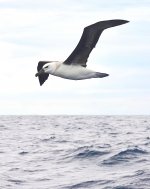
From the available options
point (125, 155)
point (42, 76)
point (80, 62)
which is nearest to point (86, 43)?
point (80, 62)

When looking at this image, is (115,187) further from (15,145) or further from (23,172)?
(15,145)

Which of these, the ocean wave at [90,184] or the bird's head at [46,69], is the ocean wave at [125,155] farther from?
the bird's head at [46,69]

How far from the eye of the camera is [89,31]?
11.2 meters

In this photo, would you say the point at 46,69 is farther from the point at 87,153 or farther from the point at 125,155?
the point at 87,153

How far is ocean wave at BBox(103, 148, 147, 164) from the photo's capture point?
19.2m

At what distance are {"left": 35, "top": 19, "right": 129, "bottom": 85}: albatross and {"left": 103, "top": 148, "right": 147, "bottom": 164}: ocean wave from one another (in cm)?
800

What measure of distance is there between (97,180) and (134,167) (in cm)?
240

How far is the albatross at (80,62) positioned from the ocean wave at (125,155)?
7998 mm

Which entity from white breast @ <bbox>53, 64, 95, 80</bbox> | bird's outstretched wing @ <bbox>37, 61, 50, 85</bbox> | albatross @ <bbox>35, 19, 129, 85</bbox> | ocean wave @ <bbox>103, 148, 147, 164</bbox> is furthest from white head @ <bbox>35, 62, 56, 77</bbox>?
ocean wave @ <bbox>103, 148, 147, 164</bbox>

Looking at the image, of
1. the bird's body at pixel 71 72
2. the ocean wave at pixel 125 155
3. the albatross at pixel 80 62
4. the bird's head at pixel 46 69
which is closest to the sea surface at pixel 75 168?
the ocean wave at pixel 125 155

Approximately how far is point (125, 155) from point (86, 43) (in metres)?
9.60

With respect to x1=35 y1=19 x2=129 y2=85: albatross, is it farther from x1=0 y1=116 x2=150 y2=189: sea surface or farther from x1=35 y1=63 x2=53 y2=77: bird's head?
x1=0 y1=116 x2=150 y2=189: sea surface

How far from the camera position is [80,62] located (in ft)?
38.2

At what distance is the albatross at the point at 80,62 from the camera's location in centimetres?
1072
